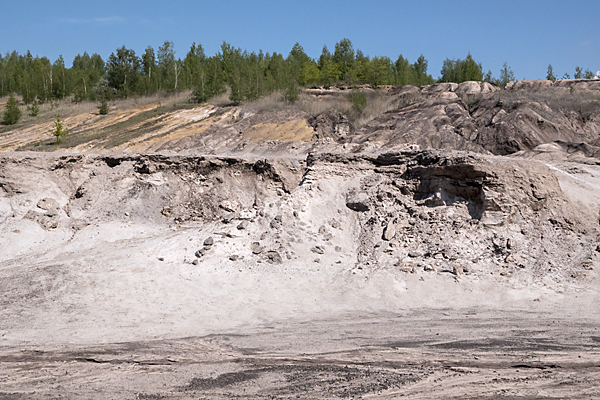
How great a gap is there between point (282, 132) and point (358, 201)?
1604 cm

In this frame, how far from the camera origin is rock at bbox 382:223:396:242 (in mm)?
16031

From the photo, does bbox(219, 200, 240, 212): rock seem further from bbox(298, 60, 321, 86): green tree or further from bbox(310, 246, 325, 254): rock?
bbox(298, 60, 321, 86): green tree

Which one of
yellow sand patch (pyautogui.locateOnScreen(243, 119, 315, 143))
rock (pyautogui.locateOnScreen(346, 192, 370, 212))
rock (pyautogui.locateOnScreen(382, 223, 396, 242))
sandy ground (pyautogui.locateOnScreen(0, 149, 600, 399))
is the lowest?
sandy ground (pyautogui.locateOnScreen(0, 149, 600, 399))

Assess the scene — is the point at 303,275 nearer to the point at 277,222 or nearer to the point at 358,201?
the point at 277,222

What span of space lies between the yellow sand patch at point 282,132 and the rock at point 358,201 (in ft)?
46.8

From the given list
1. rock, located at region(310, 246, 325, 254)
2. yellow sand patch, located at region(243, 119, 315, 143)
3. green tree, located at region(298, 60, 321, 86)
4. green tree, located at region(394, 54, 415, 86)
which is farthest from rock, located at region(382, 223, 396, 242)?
green tree, located at region(394, 54, 415, 86)

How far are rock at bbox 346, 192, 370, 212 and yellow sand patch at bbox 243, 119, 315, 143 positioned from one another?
14251 mm

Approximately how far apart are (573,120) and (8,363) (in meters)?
32.1

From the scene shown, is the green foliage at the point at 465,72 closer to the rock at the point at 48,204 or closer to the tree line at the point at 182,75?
the tree line at the point at 182,75

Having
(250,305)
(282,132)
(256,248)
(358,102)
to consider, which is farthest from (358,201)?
(358,102)

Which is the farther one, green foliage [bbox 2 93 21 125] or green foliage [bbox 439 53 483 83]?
green foliage [bbox 439 53 483 83]

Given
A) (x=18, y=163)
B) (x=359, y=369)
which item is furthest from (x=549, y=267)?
(x=18, y=163)

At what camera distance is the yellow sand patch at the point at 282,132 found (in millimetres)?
31953

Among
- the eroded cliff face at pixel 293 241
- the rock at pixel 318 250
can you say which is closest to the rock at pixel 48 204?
the eroded cliff face at pixel 293 241
